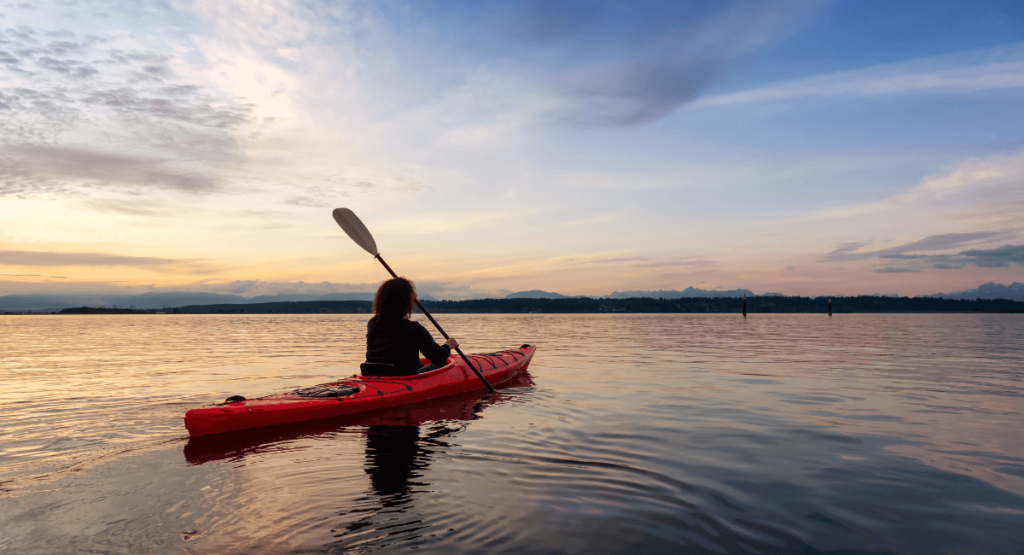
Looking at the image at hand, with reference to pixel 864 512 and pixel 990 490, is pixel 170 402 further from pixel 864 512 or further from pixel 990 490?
pixel 990 490

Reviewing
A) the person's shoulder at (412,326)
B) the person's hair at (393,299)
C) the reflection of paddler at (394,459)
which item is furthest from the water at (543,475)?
the person's hair at (393,299)

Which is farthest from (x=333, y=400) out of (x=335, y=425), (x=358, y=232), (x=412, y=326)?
(x=358, y=232)

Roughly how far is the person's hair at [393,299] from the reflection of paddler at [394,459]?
1.65 meters

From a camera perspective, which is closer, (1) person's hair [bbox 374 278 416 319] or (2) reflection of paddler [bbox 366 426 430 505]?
(2) reflection of paddler [bbox 366 426 430 505]

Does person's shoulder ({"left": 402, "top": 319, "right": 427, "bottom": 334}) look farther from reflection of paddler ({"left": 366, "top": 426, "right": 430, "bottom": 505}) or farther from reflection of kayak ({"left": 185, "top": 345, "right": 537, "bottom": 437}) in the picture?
reflection of paddler ({"left": 366, "top": 426, "right": 430, "bottom": 505})

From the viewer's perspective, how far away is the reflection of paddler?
4.65 meters

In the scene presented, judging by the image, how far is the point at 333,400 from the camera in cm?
774

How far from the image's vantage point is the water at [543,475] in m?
3.59

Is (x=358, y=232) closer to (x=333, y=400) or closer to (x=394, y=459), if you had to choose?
(x=333, y=400)

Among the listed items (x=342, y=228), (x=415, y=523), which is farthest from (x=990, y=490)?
(x=342, y=228)

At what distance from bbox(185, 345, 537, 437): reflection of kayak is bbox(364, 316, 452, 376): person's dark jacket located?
187 mm

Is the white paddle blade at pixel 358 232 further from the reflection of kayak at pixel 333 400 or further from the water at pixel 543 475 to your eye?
the water at pixel 543 475

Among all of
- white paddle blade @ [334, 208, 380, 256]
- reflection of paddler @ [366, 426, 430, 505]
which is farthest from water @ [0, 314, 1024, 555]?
white paddle blade @ [334, 208, 380, 256]

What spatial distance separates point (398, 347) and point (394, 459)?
10.1 feet
